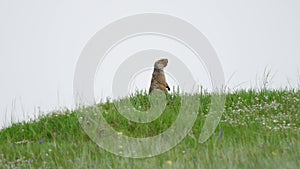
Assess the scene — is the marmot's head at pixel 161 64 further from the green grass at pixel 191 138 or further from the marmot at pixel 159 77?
the green grass at pixel 191 138

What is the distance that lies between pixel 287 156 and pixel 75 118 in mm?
4981

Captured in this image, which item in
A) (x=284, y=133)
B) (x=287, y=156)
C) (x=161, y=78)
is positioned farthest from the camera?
(x=161, y=78)

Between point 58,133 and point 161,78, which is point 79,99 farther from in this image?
point 161,78

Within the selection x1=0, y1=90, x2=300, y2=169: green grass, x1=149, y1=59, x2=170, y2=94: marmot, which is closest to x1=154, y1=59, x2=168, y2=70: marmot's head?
x1=149, y1=59, x2=170, y2=94: marmot

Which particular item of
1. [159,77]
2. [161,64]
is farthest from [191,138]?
[161,64]

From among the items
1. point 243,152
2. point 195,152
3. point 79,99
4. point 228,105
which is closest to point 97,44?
point 79,99

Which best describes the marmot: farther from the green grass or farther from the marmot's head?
the green grass

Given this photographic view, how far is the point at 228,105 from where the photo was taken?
34.1 feet

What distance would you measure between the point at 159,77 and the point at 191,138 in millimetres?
4201

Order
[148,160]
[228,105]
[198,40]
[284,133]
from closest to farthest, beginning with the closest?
[148,160] → [284,133] → [198,40] → [228,105]

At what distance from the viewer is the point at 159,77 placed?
11.7 metres

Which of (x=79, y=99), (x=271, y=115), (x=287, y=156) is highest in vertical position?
(x=79, y=99)

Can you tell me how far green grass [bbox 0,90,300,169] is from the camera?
588cm

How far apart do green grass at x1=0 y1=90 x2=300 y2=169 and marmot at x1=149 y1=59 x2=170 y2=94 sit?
0.73 meters
